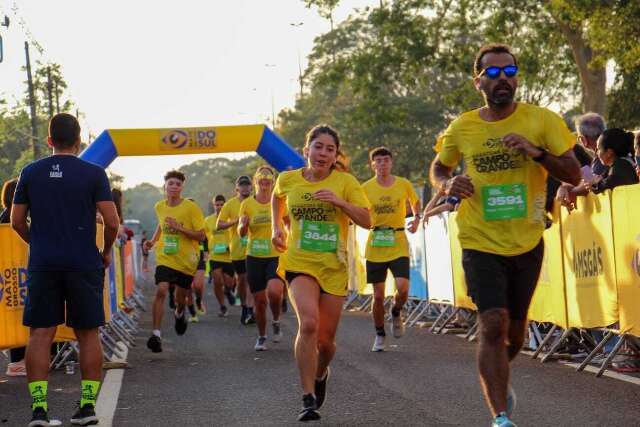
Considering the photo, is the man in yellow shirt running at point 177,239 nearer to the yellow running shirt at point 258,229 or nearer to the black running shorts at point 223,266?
the yellow running shirt at point 258,229

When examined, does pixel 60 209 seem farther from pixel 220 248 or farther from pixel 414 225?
pixel 220 248

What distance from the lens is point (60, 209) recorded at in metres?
8.19

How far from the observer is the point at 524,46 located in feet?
110

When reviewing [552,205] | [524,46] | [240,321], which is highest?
[524,46]

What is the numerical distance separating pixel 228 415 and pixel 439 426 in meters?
1.55

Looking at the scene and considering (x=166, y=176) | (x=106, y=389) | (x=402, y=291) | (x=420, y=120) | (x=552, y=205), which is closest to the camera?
(x=106, y=389)

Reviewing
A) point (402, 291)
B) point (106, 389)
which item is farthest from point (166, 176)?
point (106, 389)

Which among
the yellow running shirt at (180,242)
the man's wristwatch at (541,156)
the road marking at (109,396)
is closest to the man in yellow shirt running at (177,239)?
the yellow running shirt at (180,242)

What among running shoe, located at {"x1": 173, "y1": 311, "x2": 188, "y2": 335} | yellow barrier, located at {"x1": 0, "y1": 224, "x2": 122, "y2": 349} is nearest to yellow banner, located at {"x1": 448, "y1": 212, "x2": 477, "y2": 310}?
running shoe, located at {"x1": 173, "y1": 311, "x2": 188, "y2": 335}

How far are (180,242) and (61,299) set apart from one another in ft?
21.7

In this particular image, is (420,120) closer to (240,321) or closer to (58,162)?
(240,321)

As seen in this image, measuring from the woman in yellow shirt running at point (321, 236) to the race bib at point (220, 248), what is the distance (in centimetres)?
1382

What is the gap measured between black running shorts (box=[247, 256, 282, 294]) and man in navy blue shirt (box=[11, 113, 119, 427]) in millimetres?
6685

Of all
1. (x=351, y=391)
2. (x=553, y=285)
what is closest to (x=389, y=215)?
(x=553, y=285)
